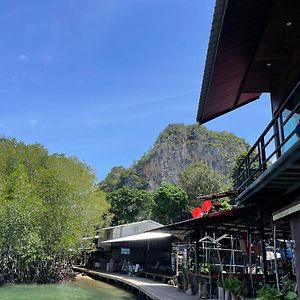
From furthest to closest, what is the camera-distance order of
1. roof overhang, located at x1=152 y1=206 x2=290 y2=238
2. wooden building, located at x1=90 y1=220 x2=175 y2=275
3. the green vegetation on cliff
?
the green vegetation on cliff
wooden building, located at x1=90 y1=220 x2=175 y2=275
roof overhang, located at x1=152 y1=206 x2=290 y2=238

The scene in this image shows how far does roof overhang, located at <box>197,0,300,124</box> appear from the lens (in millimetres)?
5535

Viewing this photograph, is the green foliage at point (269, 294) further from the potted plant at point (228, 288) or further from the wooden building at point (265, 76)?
the potted plant at point (228, 288)

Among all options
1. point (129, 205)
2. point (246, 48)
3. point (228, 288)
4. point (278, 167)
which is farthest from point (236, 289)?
point (129, 205)

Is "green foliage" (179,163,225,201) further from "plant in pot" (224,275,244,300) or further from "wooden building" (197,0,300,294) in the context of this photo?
"wooden building" (197,0,300,294)

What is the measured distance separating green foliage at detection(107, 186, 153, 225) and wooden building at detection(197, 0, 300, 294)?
30.2m

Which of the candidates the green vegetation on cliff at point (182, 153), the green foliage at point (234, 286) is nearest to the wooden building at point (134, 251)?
the green foliage at point (234, 286)

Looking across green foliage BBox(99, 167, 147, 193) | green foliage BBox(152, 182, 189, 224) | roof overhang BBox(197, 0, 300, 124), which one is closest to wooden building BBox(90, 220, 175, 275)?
green foliage BBox(152, 182, 189, 224)

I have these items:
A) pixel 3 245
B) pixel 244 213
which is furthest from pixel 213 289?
pixel 3 245

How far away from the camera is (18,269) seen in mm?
19328

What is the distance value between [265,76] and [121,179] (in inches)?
2227

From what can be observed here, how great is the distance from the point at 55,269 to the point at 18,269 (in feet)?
6.93

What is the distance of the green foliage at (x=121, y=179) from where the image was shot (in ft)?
204

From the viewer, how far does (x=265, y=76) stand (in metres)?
8.19

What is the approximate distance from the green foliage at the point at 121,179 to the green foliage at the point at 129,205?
73.0 feet
